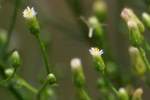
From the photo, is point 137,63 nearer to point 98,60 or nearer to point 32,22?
point 98,60

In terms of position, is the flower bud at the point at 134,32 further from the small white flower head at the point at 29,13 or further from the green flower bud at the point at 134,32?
the small white flower head at the point at 29,13

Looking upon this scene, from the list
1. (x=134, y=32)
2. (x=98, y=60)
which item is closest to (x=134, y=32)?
(x=134, y=32)

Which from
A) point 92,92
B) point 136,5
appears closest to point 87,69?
point 92,92

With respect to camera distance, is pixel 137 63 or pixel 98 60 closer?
pixel 98 60

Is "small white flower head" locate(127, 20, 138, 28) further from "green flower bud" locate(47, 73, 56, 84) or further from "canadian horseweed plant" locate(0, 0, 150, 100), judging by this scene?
"green flower bud" locate(47, 73, 56, 84)

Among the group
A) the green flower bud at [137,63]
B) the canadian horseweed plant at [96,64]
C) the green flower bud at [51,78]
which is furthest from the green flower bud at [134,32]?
the green flower bud at [51,78]

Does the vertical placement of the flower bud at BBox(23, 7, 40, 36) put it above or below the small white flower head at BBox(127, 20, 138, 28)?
above

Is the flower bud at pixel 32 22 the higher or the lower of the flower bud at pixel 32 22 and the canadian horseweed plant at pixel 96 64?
the higher

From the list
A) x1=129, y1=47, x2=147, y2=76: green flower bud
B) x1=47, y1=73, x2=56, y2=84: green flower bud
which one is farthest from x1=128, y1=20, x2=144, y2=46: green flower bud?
x1=47, y1=73, x2=56, y2=84: green flower bud

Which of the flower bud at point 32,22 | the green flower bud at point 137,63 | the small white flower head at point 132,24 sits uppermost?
the flower bud at point 32,22
